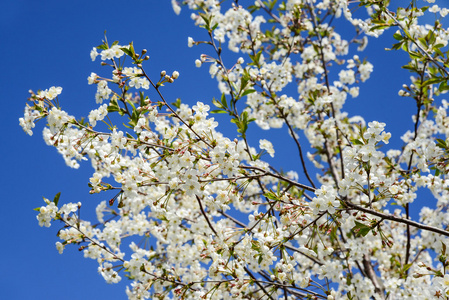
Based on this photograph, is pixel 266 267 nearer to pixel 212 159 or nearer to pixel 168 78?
pixel 212 159

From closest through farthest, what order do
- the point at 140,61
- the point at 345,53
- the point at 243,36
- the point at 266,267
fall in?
the point at 140,61 < the point at 266,267 < the point at 243,36 < the point at 345,53

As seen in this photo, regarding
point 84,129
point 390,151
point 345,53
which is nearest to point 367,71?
point 345,53

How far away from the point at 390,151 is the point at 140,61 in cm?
656

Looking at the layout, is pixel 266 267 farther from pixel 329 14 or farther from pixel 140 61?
pixel 329 14

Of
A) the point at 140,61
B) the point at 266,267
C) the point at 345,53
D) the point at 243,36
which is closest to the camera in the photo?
the point at 140,61

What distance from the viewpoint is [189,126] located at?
2.95m

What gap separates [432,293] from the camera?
319 centimetres

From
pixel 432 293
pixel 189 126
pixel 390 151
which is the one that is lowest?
pixel 432 293

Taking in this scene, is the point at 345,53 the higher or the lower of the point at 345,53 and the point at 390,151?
the higher

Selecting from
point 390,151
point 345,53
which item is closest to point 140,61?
point 345,53

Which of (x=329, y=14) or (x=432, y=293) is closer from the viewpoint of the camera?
(x=432, y=293)

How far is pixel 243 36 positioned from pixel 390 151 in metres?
4.03

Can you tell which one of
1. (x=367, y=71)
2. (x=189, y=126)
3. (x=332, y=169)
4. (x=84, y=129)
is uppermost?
(x=367, y=71)

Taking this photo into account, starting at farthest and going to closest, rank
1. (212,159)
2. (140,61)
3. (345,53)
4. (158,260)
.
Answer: (345,53) → (158,260) → (140,61) → (212,159)
